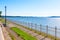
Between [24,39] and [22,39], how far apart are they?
214 millimetres

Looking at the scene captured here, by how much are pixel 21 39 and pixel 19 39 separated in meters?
0.18

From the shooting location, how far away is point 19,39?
12.2 meters

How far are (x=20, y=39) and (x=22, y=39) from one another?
0.18 meters

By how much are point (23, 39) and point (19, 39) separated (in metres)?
0.36

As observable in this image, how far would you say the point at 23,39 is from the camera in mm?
12258

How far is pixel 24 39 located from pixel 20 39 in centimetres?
37

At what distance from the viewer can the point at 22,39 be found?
1230cm

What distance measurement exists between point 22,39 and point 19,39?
0.27 meters

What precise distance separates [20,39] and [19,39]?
0.29 ft

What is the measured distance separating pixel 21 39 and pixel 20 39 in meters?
0.09

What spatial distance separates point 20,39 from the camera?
12.3 metres

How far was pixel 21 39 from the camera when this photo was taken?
40.3 ft

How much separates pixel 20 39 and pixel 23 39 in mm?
267
